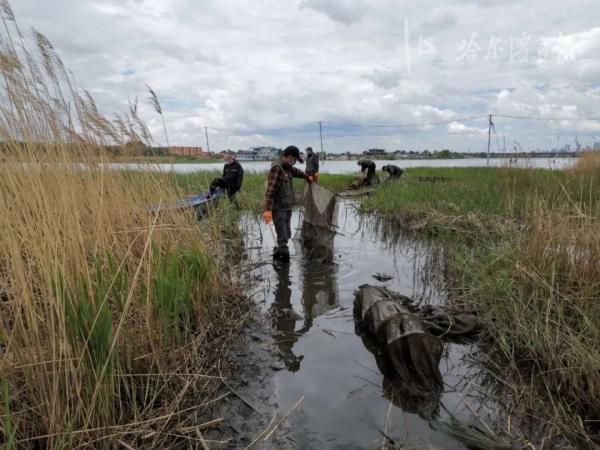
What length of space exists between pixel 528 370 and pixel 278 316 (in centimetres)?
239

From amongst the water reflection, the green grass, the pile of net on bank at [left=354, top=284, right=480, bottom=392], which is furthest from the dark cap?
the green grass

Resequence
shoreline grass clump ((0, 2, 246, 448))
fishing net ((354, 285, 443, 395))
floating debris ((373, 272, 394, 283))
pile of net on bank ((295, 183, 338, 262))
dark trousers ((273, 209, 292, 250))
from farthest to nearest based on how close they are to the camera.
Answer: pile of net on bank ((295, 183, 338, 262)) → dark trousers ((273, 209, 292, 250)) → floating debris ((373, 272, 394, 283)) → fishing net ((354, 285, 443, 395)) → shoreline grass clump ((0, 2, 246, 448))

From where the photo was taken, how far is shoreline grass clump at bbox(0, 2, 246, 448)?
1.66 metres

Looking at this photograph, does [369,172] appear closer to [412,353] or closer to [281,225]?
[281,225]

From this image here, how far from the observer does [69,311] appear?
1.69m

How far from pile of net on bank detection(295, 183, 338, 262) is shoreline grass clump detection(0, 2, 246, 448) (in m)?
4.25

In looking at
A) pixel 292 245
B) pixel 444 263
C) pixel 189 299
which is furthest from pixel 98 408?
pixel 292 245

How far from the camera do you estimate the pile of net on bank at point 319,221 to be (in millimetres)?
6609

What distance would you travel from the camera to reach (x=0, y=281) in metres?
2.03

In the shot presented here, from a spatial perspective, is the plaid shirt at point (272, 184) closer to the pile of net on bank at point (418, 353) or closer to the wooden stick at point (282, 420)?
the pile of net on bank at point (418, 353)

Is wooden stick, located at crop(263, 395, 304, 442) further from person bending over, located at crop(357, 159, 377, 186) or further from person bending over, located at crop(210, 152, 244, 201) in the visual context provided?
person bending over, located at crop(357, 159, 377, 186)

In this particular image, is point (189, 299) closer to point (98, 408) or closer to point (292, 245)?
point (98, 408)

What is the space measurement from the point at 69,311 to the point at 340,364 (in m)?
2.18

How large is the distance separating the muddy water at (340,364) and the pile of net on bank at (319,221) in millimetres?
566
